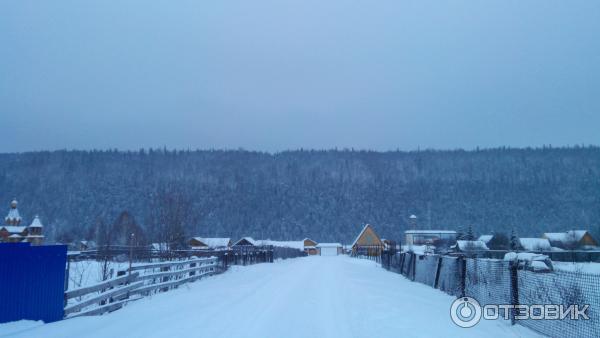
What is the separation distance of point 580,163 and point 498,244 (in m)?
86.7

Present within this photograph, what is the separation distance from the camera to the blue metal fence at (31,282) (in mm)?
9938

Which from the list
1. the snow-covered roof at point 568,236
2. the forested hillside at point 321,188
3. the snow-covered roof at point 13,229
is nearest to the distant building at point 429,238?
the snow-covered roof at point 568,236

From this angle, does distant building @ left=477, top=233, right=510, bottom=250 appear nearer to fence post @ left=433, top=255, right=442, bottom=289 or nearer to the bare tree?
the bare tree

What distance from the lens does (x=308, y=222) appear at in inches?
6117

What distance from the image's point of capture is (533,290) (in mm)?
10391

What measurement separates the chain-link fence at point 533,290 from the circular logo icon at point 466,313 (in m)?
0.48

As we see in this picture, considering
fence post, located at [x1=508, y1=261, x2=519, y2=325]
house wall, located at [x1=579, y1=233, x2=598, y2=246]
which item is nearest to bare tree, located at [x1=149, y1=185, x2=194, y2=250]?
fence post, located at [x1=508, y1=261, x2=519, y2=325]

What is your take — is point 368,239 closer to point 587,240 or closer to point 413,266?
point 587,240

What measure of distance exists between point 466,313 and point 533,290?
1717mm

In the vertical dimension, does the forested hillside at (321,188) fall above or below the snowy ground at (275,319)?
above

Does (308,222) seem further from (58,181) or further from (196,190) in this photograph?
(58,181)

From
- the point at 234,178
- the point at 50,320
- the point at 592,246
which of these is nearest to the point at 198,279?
the point at 50,320

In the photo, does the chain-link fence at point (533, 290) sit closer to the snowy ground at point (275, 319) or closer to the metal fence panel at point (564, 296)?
the metal fence panel at point (564, 296)

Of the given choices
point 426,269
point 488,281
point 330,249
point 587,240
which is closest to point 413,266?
point 426,269
